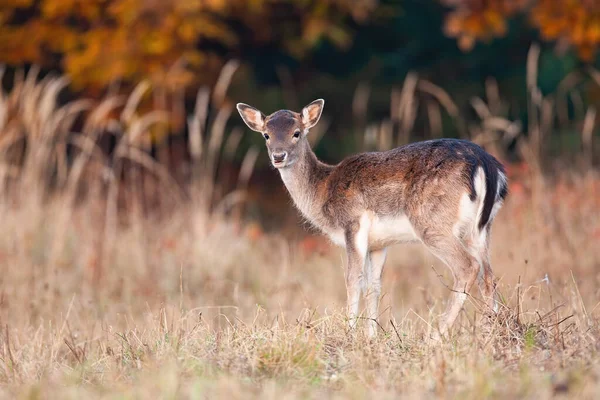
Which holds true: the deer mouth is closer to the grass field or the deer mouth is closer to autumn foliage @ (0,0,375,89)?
the grass field

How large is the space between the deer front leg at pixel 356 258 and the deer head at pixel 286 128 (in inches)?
28.2

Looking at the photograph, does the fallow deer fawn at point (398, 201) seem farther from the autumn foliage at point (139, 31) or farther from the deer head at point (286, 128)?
the autumn foliage at point (139, 31)

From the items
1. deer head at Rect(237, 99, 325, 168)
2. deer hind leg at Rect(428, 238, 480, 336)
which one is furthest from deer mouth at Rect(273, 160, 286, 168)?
deer hind leg at Rect(428, 238, 480, 336)

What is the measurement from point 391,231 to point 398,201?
0.20 meters

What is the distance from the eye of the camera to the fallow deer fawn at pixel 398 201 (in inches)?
239

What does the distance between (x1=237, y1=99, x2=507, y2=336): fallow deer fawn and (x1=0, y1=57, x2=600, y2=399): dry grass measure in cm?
24

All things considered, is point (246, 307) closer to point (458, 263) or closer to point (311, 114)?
point (311, 114)

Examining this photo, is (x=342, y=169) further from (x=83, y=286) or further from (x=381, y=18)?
(x=381, y=18)

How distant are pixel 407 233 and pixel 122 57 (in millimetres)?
7022

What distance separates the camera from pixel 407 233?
633cm

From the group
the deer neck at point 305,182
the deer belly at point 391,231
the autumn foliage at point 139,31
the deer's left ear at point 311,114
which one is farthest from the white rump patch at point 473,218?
the autumn foliage at point 139,31

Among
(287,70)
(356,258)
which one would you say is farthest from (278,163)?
(287,70)

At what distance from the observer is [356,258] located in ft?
21.0

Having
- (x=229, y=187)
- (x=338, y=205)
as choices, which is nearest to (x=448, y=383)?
(x=338, y=205)
